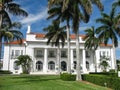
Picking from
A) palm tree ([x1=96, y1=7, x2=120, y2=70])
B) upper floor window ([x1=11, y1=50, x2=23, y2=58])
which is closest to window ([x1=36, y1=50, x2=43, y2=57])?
upper floor window ([x1=11, y1=50, x2=23, y2=58])

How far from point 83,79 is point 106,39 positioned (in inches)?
612

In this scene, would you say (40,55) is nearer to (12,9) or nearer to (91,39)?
(91,39)

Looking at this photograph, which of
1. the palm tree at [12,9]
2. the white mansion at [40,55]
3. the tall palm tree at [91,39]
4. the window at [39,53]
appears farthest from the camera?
the window at [39,53]

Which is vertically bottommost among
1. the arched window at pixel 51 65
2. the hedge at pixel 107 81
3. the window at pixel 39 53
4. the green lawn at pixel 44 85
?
the green lawn at pixel 44 85

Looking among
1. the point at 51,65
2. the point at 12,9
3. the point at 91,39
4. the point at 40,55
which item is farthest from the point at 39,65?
the point at 12,9

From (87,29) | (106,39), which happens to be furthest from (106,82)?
(87,29)

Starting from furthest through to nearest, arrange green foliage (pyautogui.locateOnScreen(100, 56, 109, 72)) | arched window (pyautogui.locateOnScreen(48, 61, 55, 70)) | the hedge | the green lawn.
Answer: arched window (pyautogui.locateOnScreen(48, 61, 55, 70)), green foliage (pyautogui.locateOnScreen(100, 56, 109, 72)), the green lawn, the hedge

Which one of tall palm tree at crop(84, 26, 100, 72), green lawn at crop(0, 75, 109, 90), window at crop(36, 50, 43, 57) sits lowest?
green lawn at crop(0, 75, 109, 90)

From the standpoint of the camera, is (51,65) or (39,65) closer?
(39,65)

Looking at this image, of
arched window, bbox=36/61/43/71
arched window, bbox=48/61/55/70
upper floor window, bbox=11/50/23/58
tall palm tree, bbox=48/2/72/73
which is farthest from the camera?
arched window, bbox=48/61/55/70

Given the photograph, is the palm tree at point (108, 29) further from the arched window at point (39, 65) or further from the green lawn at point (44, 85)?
the arched window at point (39, 65)

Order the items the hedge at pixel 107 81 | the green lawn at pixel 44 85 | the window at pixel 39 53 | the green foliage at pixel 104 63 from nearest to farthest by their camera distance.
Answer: the hedge at pixel 107 81, the green lawn at pixel 44 85, the green foliage at pixel 104 63, the window at pixel 39 53

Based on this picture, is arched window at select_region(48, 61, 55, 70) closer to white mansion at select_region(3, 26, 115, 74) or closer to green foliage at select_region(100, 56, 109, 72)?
white mansion at select_region(3, 26, 115, 74)

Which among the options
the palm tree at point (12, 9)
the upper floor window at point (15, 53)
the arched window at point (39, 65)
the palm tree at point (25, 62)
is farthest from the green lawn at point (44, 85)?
the upper floor window at point (15, 53)
